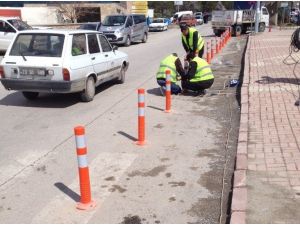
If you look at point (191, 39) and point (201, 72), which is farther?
point (191, 39)

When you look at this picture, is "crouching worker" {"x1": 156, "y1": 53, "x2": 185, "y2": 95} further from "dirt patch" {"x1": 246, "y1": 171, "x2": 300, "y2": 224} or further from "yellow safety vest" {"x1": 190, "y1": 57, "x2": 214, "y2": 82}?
"dirt patch" {"x1": 246, "y1": 171, "x2": 300, "y2": 224}

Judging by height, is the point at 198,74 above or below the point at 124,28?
below

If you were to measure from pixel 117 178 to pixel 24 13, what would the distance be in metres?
40.7

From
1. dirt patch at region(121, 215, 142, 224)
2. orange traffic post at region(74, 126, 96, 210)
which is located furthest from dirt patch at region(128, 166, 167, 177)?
dirt patch at region(121, 215, 142, 224)

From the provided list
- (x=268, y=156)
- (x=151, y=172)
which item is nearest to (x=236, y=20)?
(x=268, y=156)

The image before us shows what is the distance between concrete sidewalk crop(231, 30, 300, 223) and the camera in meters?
4.16

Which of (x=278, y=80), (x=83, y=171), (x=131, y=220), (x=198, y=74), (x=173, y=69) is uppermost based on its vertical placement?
(x=173, y=69)

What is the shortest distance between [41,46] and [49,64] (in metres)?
0.58

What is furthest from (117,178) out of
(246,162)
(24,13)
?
(24,13)

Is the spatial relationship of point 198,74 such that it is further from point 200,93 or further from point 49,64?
point 49,64

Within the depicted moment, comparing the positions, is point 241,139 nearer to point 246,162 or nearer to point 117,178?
point 246,162

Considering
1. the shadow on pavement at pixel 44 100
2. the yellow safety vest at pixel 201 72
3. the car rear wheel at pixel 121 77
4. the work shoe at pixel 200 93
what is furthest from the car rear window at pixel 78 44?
the work shoe at pixel 200 93

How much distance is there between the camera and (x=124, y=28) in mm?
24719

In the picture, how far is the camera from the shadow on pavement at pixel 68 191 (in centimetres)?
464
